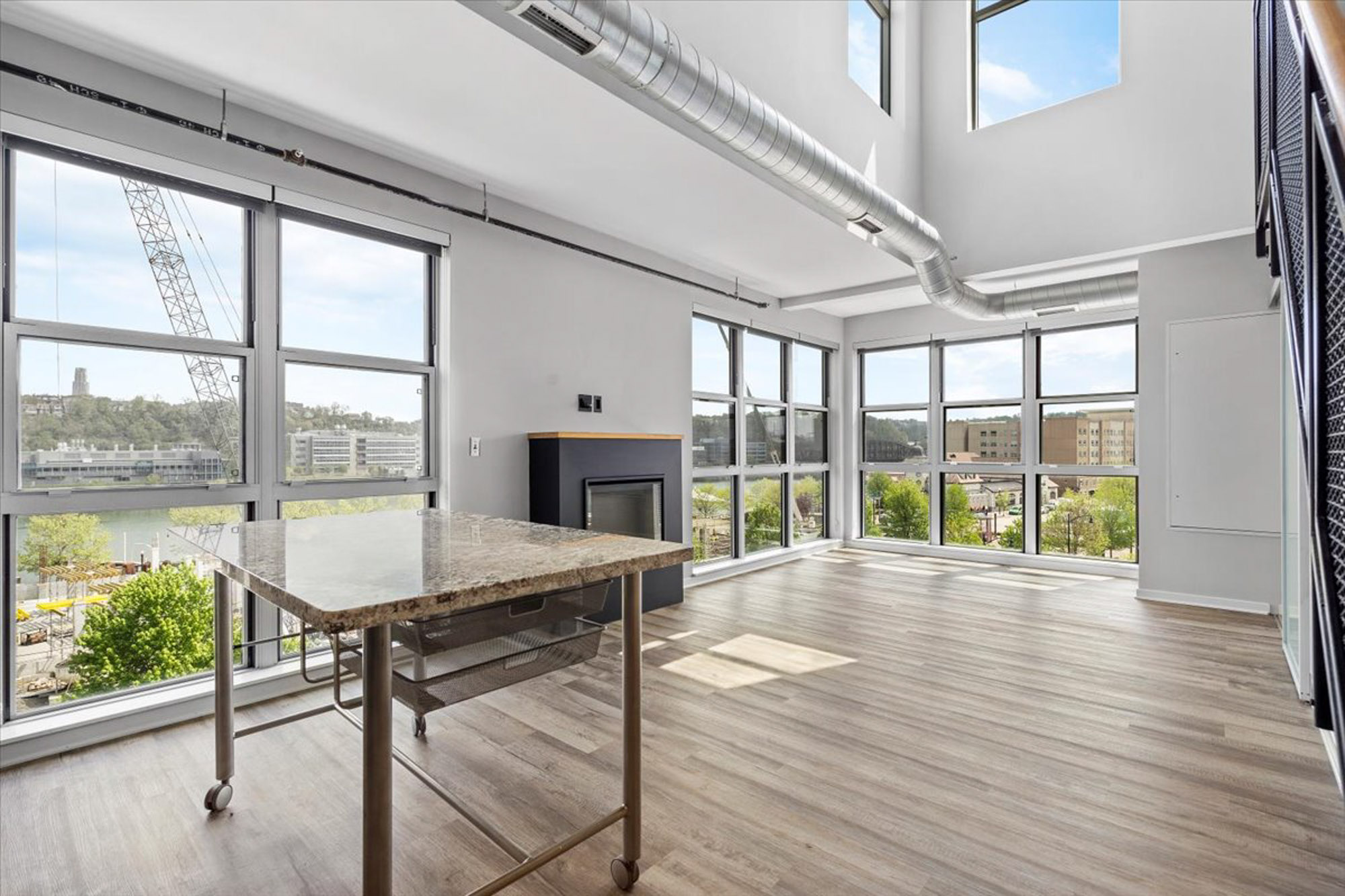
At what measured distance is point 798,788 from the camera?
7.24ft

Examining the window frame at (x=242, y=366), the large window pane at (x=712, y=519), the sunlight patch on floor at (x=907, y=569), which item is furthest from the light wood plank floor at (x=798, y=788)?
the sunlight patch on floor at (x=907, y=569)

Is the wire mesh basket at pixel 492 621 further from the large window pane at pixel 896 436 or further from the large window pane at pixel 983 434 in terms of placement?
the large window pane at pixel 896 436

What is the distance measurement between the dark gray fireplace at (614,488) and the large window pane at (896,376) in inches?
132

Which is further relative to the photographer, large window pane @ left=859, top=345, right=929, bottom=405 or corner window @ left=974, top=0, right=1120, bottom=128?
large window pane @ left=859, top=345, right=929, bottom=405

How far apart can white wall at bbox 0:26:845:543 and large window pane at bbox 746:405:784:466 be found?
111 cm

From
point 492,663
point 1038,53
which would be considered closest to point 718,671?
point 492,663

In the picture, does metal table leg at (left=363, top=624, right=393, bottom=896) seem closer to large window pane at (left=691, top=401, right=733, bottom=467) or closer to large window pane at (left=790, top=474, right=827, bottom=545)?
large window pane at (left=691, top=401, right=733, bottom=467)

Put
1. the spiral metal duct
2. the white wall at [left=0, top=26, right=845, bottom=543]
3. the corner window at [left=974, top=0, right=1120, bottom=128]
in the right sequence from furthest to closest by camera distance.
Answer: the corner window at [left=974, top=0, right=1120, bottom=128] < the white wall at [left=0, top=26, right=845, bottom=543] < the spiral metal duct

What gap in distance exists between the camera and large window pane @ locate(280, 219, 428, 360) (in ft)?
10.7

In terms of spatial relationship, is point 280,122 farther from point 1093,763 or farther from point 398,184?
point 1093,763

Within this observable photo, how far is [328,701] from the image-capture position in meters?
2.95

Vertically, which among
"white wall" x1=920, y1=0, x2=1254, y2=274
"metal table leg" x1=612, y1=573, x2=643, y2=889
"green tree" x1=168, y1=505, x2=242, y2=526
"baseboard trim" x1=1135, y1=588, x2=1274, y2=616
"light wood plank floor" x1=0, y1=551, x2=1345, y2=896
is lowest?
"light wood plank floor" x1=0, y1=551, x2=1345, y2=896

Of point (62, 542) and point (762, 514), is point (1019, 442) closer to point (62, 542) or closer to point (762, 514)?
point (762, 514)

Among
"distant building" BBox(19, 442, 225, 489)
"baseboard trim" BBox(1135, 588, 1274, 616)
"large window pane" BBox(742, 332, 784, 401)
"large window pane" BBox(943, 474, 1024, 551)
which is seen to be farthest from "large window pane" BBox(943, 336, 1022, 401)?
"distant building" BBox(19, 442, 225, 489)
